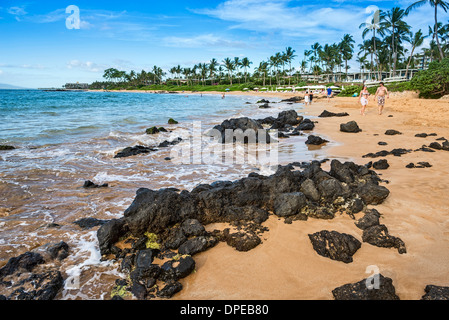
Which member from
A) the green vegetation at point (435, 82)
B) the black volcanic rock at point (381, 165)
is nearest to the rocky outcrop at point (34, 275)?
the black volcanic rock at point (381, 165)

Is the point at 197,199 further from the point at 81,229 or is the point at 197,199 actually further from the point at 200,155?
the point at 200,155

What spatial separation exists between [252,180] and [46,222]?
4305mm

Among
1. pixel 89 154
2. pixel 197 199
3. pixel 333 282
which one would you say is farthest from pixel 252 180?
pixel 89 154

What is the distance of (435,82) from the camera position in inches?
1022

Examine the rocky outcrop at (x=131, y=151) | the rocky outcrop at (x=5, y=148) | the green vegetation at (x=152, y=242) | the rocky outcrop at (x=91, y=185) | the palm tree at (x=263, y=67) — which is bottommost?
the green vegetation at (x=152, y=242)

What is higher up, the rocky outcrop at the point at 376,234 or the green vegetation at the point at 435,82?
the green vegetation at the point at 435,82

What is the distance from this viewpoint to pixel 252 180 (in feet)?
18.5

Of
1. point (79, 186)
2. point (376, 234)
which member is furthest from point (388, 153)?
point (79, 186)

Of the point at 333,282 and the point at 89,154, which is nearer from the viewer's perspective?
the point at 333,282

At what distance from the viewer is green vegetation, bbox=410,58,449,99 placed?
83.8 ft

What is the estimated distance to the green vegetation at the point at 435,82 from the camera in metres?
25.5

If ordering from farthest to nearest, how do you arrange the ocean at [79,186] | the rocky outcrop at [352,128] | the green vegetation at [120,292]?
the rocky outcrop at [352,128], the ocean at [79,186], the green vegetation at [120,292]

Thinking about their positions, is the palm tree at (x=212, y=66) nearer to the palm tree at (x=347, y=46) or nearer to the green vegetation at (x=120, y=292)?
the palm tree at (x=347, y=46)
